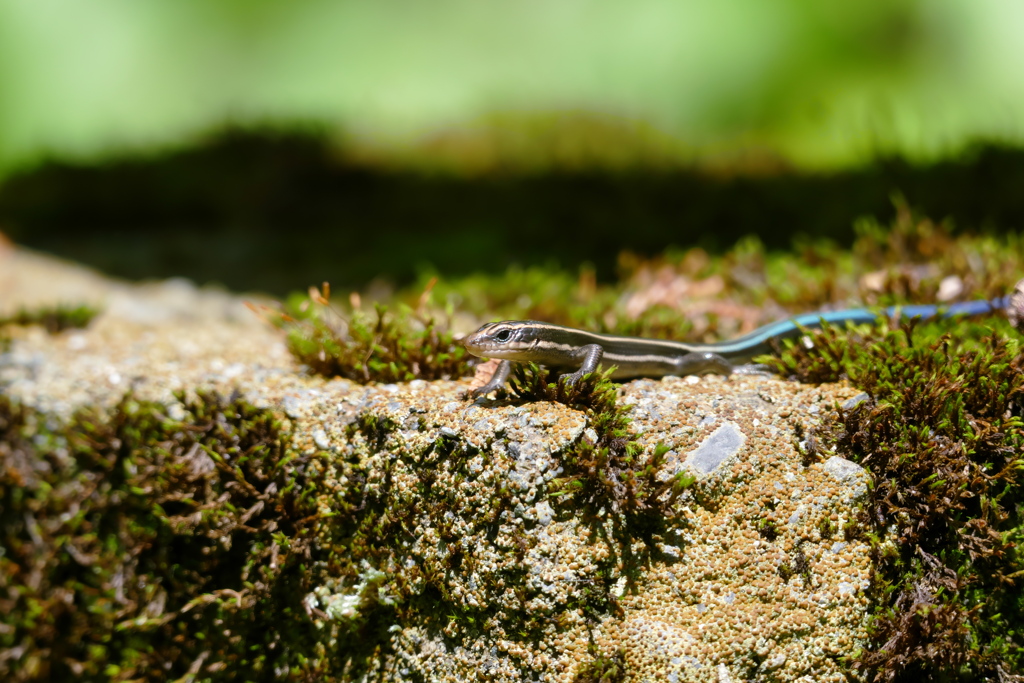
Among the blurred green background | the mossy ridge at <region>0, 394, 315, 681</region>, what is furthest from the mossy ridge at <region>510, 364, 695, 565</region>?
the blurred green background

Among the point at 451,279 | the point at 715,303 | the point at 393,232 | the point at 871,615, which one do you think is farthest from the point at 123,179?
the point at 871,615

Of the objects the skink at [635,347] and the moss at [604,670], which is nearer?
the moss at [604,670]

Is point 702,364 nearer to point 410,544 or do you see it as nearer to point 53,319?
point 410,544

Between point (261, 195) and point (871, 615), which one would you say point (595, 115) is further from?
point (871, 615)

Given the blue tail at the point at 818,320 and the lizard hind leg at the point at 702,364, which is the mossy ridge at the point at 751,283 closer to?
the blue tail at the point at 818,320

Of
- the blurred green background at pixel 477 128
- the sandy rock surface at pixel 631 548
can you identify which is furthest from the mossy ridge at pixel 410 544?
the blurred green background at pixel 477 128
